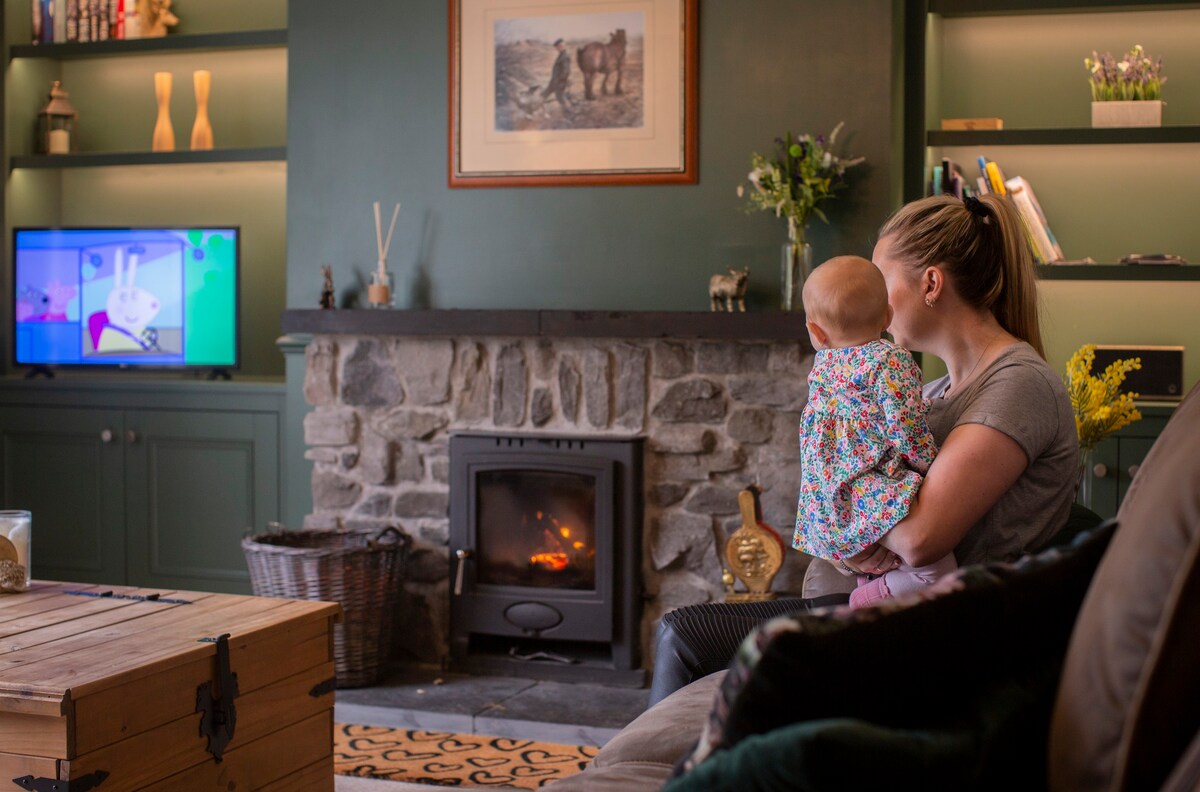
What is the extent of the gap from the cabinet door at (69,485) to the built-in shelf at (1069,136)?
10.5 feet

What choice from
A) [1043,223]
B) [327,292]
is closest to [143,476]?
[327,292]

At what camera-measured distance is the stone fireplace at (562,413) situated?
12.3ft

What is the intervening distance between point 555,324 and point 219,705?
185cm

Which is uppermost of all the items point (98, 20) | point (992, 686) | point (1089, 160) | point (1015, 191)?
point (98, 20)

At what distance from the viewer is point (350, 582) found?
373cm

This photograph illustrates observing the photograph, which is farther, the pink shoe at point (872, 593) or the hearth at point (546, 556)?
the hearth at point (546, 556)

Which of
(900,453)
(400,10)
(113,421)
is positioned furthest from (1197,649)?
(113,421)

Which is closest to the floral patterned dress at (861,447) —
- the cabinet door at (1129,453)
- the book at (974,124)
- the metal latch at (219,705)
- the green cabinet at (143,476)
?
the metal latch at (219,705)

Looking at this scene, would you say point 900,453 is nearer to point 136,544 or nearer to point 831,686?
point 831,686

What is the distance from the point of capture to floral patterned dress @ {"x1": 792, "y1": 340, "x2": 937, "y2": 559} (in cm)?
192

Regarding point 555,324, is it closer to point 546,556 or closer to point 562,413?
point 562,413

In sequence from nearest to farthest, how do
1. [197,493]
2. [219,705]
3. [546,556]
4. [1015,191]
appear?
[219,705]
[546,556]
[1015,191]
[197,493]

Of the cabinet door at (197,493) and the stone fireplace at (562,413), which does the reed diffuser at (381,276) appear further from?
the cabinet door at (197,493)

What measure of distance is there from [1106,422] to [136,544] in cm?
351
